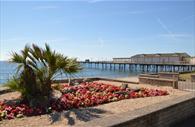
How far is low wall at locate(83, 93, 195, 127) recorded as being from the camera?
4.45m

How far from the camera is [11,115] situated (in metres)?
6.66

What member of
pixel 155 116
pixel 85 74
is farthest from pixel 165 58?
pixel 155 116

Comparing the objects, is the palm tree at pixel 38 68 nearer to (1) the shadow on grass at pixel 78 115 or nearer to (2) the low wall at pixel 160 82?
(1) the shadow on grass at pixel 78 115

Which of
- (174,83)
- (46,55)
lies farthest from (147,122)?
(174,83)

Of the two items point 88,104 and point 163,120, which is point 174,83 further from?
point 163,120

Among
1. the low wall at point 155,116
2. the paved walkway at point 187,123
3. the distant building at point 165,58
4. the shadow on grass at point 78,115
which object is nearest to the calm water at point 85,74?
the shadow on grass at point 78,115

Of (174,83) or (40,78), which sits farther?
(174,83)

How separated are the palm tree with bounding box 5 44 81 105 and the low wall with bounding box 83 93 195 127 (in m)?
3.36

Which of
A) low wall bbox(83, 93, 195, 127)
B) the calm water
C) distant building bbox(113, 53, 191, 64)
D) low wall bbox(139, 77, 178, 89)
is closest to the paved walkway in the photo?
low wall bbox(83, 93, 195, 127)

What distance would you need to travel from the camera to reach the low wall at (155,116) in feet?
14.6

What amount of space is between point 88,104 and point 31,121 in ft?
7.66

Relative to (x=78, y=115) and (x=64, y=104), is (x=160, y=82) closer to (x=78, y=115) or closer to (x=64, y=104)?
(x=64, y=104)

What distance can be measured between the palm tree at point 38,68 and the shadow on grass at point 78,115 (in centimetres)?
141

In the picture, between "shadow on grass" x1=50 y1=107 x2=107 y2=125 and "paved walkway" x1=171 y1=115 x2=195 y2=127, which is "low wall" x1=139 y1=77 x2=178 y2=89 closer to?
"paved walkway" x1=171 y1=115 x2=195 y2=127
